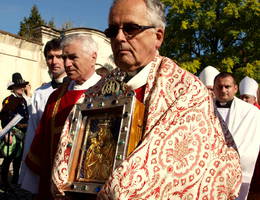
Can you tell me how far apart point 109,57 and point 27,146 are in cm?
1487

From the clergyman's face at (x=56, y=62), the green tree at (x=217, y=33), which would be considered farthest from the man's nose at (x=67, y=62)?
the green tree at (x=217, y=33)

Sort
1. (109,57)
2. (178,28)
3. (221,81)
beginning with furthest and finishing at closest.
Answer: (178,28), (109,57), (221,81)

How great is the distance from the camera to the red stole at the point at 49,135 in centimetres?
302

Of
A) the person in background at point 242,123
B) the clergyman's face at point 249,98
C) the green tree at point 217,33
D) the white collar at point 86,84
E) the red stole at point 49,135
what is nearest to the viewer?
the red stole at point 49,135

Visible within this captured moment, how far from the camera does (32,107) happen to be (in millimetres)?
4129

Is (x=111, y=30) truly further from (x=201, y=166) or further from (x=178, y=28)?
(x=178, y=28)

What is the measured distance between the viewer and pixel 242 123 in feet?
13.3

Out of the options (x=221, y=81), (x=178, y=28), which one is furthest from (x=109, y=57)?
(x=221, y=81)

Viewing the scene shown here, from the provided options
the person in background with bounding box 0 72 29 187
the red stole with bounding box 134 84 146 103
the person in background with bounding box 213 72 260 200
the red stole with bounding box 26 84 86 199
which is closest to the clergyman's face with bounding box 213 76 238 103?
the person in background with bounding box 213 72 260 200

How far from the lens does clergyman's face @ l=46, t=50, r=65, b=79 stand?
160 inches

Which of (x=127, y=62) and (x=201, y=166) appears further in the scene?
(x=127, y=62)

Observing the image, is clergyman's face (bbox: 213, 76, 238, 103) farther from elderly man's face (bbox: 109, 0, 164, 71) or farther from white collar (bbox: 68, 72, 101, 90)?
elderly man's face (bbox: 109, 0, 164, 71)

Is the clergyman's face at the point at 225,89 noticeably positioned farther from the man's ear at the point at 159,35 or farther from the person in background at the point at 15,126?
the person in background at the point at 15,126

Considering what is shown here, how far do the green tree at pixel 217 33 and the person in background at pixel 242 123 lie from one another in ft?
46.5
